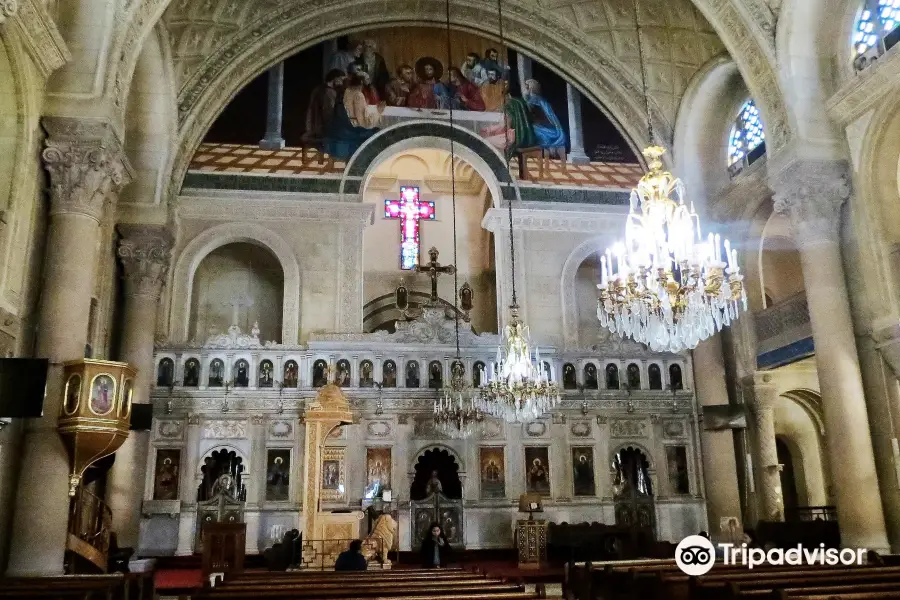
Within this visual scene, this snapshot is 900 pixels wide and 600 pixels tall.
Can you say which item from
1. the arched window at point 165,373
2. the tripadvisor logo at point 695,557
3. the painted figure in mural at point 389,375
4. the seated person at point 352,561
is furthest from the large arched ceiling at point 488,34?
the tripadvisor logo at point 695,557

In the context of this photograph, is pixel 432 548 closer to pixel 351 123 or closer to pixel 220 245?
pixel 220 245

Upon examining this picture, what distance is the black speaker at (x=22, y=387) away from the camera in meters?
8.96

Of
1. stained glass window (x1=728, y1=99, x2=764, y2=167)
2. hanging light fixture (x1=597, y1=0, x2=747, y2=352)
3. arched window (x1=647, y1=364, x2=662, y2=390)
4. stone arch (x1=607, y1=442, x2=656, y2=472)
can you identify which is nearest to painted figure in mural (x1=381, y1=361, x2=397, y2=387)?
stone arch (x1=607, y1=442, x2=656, y2=472)

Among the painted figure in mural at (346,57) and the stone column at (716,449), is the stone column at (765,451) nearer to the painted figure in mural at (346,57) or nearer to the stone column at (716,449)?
the stone column at (716,449)

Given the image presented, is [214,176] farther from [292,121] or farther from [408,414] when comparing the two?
[408,414]

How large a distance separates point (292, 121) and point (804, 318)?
1262 cm

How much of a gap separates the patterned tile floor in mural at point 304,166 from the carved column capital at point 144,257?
2.52m

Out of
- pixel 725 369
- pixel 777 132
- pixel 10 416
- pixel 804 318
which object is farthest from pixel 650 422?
pixel 10 416

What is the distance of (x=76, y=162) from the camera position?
424 inches

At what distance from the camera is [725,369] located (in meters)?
17.0

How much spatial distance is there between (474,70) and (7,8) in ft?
41.8

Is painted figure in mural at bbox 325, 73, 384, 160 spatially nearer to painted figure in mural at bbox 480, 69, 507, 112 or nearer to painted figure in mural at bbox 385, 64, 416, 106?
painted figure in mural at bbox 385, 64, 416, 106

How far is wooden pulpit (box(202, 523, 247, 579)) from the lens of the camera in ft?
37.8

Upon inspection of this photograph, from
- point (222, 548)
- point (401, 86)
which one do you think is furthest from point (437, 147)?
point (222, 548)
